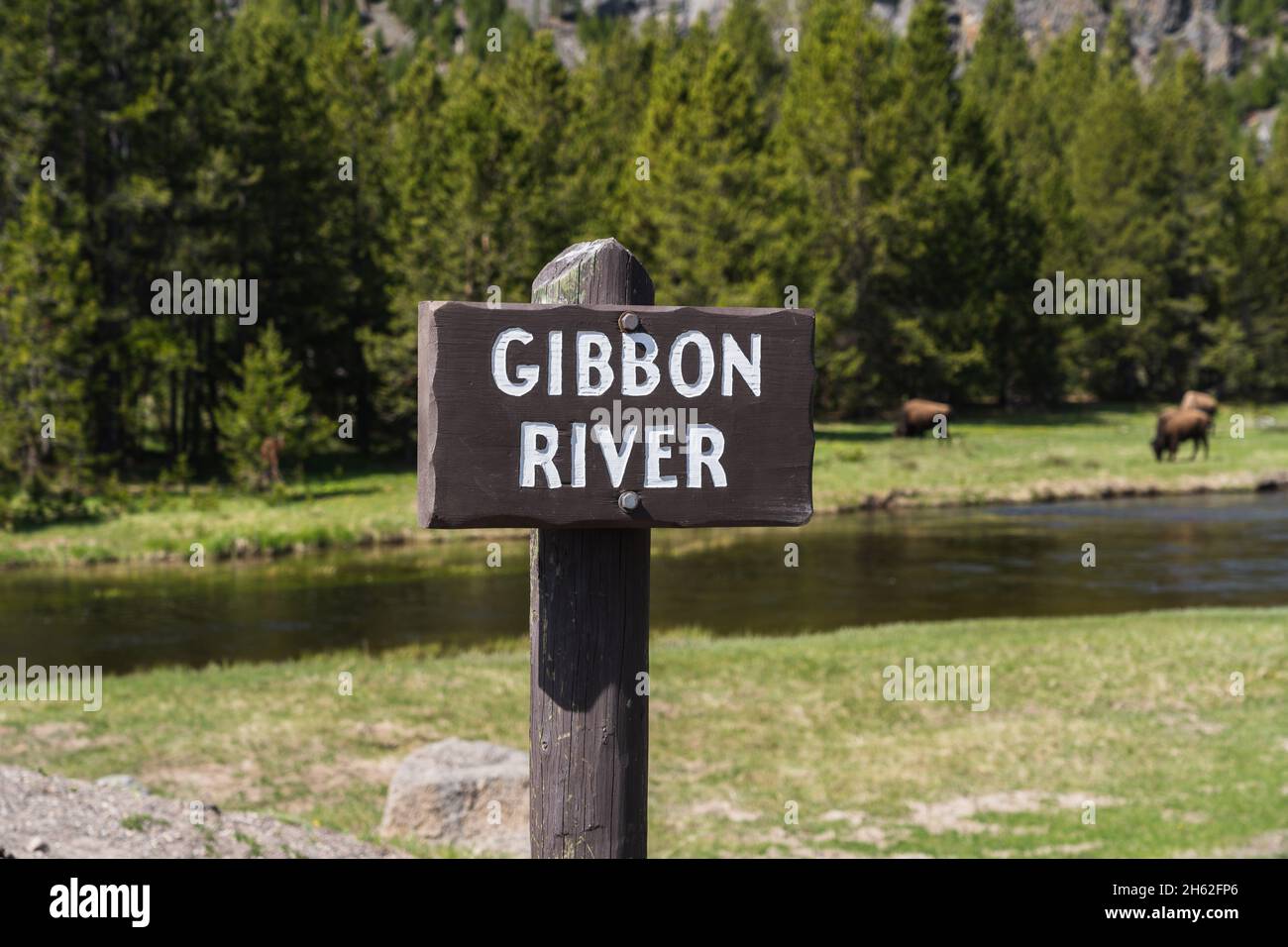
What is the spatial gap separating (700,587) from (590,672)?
22.6 meters

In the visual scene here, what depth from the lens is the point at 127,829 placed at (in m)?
9.52

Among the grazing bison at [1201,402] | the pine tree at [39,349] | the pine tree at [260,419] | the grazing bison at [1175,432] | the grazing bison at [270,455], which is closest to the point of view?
the pine tree at [39,349]

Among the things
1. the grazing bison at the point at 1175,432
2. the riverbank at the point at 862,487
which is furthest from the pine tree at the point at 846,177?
the grazing bison at the point at 1175,432

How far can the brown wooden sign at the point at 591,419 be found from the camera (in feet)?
13.2

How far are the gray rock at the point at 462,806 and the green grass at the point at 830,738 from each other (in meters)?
0.59

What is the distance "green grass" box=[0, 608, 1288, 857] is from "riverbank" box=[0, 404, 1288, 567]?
14111 mm

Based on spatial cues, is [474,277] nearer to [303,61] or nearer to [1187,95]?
[303,61]

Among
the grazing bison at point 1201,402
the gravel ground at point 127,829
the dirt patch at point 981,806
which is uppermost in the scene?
the grazing bison at point 1201,402

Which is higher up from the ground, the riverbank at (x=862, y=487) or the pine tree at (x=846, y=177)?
the pine tree at (x=846, y=177)

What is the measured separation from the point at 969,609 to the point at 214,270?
29.0 m

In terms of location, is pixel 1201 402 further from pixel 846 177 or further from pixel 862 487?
pixel 862 487

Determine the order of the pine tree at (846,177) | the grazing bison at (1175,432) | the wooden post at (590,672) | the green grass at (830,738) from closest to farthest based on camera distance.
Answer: the wooden post at (590,672), the green grass at (830,738), the grazing bison at (1175,432), the pine tree at (846,177)

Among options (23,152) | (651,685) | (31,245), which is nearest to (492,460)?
(651,685)

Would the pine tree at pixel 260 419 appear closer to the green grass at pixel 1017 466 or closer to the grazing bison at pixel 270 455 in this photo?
the grazing bison at pixel 270 455
